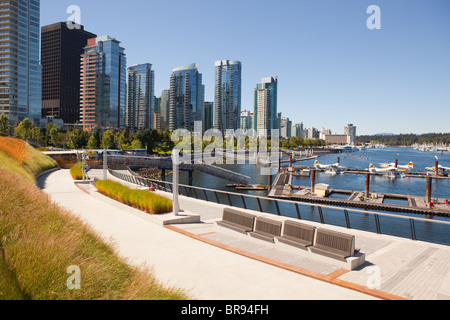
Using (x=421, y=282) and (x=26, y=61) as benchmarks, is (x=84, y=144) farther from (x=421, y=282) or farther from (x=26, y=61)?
(x=421, y=282)

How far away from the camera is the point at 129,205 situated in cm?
1658

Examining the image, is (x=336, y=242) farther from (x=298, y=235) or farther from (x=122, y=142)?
(x=122, y=142)

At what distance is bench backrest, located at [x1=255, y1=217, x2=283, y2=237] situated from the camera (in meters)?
10.1

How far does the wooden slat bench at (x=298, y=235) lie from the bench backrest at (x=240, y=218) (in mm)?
1576

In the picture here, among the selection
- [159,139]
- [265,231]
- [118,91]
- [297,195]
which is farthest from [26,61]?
[265,231]

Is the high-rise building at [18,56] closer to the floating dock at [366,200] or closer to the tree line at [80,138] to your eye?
the tree line at [80,138]

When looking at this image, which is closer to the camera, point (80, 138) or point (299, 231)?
point (299, 231)

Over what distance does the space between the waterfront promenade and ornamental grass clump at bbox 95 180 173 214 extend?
179 centimetres

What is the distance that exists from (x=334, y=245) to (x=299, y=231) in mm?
1125

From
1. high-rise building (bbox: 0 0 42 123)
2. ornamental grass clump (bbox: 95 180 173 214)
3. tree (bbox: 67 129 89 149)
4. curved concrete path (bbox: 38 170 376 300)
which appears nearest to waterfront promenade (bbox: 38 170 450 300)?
curved concrete path (bbox: 38 170 376 300)

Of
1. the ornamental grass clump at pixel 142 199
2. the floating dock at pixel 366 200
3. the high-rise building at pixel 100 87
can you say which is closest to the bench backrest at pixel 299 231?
the ornamental grass clump at pixel 142 199

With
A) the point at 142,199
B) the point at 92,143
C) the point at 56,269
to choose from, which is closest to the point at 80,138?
the point at 92,143

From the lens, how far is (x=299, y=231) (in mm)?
9500
